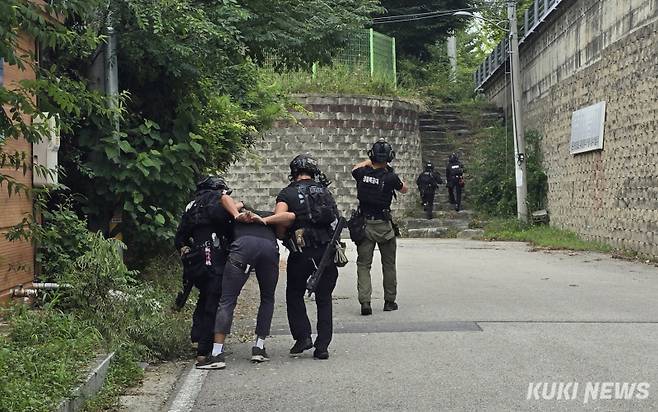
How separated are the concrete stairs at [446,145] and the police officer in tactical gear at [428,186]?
385mm

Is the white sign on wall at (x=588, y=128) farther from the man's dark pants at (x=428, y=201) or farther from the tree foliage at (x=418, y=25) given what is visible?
the tree foliage at (x=418, y=25)

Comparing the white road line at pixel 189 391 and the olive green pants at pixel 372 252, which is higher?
the olive green pants at pixel 372 252

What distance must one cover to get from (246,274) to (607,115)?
12894 millimetres

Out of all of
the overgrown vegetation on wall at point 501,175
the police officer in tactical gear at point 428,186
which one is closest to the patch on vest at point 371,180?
the overgrown vegetation on wall at point 501,175

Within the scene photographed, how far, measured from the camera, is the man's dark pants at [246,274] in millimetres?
7289

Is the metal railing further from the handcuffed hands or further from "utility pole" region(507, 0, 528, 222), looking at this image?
the handcuffed hands

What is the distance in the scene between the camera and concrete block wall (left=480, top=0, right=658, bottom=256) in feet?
52.1

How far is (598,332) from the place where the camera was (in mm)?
8344

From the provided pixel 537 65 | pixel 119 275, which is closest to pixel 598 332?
pixel 119 275

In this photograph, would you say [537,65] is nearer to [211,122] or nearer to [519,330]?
[211,122]

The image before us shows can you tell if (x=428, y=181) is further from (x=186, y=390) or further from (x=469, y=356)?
(x=186, y=390)

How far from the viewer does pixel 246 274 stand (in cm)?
735

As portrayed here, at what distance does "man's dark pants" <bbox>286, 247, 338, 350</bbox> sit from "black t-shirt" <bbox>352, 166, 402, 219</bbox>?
2.46m

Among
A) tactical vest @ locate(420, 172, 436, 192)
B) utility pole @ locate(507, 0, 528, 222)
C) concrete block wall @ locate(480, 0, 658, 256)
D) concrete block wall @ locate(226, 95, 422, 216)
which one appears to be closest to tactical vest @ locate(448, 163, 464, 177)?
tactical vest @ locate(420, 172, 436, 192)
